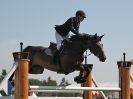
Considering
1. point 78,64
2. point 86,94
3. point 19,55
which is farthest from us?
point 86,94

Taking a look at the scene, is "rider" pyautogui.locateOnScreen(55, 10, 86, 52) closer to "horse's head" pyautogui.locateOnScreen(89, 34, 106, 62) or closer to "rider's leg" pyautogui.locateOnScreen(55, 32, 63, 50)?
"rider's leg" pyautogui.locateOnScreen(55, 32, 63, 50)

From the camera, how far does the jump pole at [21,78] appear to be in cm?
769

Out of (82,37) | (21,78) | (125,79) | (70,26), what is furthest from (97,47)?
(21,78)

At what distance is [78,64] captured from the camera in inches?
352

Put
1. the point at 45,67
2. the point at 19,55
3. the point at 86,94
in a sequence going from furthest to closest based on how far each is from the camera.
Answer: the point at 86,94 < the point at 45,67 < the point at 19,55

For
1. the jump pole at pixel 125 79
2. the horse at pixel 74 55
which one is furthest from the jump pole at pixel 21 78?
the jump pole at pixel 125 79

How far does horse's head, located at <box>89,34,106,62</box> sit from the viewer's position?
28.3 feet

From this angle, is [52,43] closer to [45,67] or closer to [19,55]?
[45,67]

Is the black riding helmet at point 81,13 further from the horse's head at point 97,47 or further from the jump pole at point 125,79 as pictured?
the jump pole at point 125,79

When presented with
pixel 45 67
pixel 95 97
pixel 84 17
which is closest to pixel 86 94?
pixel 45 67

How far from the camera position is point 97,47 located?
8.70m

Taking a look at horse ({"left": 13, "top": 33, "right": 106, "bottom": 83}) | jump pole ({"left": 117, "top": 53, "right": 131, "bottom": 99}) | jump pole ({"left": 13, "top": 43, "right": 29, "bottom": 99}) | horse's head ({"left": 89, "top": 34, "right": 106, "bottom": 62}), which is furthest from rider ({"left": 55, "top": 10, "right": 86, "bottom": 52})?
jump pole ({"left": 13, "top": 43, "right": 29, "bottom": 99})

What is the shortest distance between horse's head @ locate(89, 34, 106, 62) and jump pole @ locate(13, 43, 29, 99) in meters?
1.53

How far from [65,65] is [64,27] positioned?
78cm
